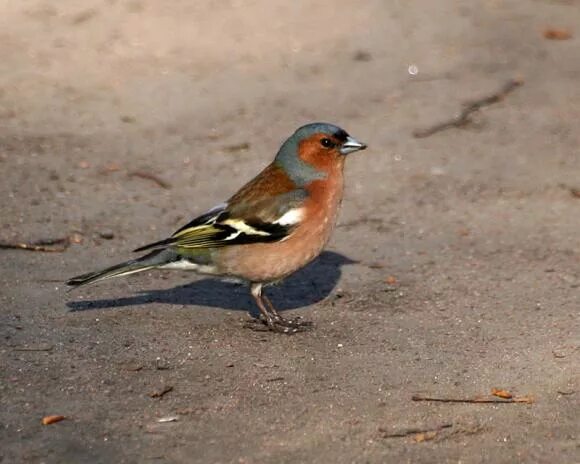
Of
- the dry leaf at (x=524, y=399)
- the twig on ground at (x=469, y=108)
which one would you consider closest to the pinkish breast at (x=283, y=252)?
the dry leaf at (x=524, y=399)

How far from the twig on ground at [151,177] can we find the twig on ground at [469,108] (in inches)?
78.6

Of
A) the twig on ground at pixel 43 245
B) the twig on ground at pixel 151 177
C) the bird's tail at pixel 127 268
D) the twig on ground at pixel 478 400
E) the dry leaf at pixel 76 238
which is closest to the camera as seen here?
the twig on ground at pixel 478 400

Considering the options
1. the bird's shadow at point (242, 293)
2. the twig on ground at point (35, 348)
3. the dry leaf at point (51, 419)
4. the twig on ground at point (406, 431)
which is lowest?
the bird's shadow at point (242, 293)

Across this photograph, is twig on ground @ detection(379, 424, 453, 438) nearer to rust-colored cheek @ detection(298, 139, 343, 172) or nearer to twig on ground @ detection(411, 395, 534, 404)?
twig on ground @ detection(411, 395, 534, 404)

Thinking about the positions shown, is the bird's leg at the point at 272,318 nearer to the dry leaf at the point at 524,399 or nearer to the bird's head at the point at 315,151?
the bird's head at the point at 315,151

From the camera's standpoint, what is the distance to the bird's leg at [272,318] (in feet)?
21.0

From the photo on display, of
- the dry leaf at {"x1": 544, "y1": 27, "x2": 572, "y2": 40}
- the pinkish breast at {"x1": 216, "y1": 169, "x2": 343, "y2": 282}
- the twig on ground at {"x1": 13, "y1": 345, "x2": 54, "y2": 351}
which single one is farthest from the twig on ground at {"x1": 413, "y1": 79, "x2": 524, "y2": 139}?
the twig on ground at {"x1": 13, "y1": 345, "x2": 54, "y2": 351}

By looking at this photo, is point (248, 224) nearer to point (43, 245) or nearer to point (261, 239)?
point (261, 239)

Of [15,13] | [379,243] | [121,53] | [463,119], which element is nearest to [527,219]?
[379,243]

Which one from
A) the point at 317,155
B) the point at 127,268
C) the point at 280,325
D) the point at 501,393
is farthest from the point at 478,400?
the point at 127,268

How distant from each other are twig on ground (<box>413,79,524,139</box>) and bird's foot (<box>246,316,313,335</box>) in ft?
9.89

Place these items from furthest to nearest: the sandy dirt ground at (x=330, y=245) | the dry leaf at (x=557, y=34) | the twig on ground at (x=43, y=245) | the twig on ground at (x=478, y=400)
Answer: the dry leaf at (x=557, y=34)
the twig on ground at (x=43, y=245)
the twig on ground at (x=478, y=400)
the sandy dirt ground at (x=330, y=245)

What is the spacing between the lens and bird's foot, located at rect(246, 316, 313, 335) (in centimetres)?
639

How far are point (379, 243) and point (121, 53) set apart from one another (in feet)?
11.9
